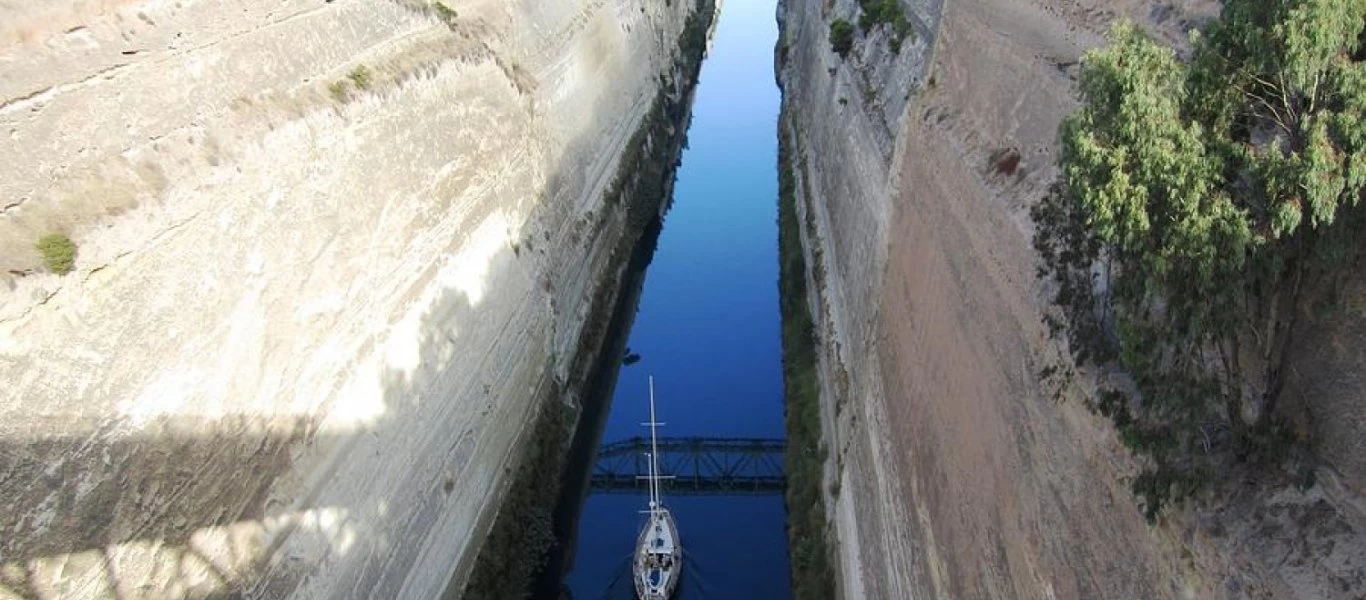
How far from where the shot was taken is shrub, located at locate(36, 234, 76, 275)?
5.42m

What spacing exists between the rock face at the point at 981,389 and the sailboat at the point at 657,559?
1798 mm

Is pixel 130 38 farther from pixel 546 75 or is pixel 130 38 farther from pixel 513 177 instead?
pixel 546 75

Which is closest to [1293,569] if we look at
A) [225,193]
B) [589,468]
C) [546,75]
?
[225,193]

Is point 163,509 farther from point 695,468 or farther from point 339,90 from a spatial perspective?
point 695,468

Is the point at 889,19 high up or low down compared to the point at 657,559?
up

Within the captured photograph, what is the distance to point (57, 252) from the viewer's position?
5.46 metres

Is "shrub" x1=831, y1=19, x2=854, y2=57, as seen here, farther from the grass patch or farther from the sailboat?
the sailboat

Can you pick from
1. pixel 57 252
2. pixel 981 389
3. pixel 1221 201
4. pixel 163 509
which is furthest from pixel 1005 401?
pixel 57 252

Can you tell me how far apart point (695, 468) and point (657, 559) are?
227cm

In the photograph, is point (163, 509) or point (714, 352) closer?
point (163, 509)

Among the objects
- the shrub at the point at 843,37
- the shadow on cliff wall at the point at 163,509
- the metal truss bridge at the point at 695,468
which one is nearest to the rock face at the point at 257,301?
the shadow on cliff wall at the point at 163,509

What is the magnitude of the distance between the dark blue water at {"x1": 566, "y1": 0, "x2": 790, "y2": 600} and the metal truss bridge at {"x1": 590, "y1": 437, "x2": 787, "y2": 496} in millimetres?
289

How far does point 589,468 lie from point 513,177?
4045mm

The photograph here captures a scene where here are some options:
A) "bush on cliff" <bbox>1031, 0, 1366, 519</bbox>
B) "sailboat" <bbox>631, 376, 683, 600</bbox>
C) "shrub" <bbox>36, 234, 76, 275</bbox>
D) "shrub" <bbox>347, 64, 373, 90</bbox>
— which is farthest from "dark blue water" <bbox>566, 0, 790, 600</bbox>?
"bush on cliff" <bbox>1031, 0, 1366, 519</bbox>
